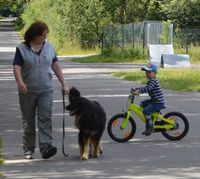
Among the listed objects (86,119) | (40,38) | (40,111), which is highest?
(40,38)

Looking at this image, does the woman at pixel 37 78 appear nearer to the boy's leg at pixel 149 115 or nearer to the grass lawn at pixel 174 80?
the boy's leg at pixel 149 115

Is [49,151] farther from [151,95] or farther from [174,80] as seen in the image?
[174,80]

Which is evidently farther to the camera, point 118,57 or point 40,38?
point 118,57

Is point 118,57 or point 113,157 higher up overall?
point 113,157

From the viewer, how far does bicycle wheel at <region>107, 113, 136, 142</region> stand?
1096 centimetres

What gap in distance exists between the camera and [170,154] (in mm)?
9742

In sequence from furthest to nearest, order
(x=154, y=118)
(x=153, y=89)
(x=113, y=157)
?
(x=154, y=118)
(x=153, y=89)
(x=113, y=157)

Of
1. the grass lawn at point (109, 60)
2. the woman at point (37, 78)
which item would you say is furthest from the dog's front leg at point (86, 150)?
the grass lawn at point (109, 60)

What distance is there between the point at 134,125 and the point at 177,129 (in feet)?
2.41

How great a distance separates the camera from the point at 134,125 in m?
11.0

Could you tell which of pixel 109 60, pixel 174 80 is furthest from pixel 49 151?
pixel 109 60

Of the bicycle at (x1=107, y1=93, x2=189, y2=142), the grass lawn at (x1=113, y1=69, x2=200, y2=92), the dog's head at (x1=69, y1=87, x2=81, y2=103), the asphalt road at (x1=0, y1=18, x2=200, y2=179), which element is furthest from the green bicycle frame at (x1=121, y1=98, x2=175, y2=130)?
the grass lawn at (x1=113, y1=69, x2=200, y2=92)

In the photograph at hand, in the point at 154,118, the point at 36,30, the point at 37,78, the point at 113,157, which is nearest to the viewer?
the point at 36,30

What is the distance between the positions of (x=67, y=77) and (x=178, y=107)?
11099 millimetres
